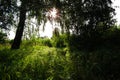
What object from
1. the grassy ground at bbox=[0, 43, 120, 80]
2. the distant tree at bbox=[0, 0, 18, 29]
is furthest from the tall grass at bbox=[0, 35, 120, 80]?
the distant tree at bbox=[0, 0, 18, 29]

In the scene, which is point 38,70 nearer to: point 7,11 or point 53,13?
point 7,11

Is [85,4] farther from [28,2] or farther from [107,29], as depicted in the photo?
[28,2]

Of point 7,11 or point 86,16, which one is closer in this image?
point 7,11

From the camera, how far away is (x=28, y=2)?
31.3 ft

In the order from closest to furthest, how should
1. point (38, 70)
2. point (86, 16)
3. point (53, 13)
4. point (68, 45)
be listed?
1. point (38, 70)
2. point (68, 45)
3. point (53, 13)
4. point (86, 16)

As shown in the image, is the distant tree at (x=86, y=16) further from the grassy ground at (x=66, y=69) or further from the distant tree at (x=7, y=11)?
the grassy ground at (x=66, y=69)

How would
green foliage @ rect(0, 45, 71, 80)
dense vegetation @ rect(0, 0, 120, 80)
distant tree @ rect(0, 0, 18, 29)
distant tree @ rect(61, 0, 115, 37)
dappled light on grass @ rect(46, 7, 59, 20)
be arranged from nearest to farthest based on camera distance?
green foliage @ rect(0, 45, 71, 80), dense vegetation @ rect(0, 0, 120, 80), distant tree @ rect(0, 0, 18, 29), dappled light on grass @ rect(46, 7, 59, 20), distant tree @ rect(61, 0, 115, 37)

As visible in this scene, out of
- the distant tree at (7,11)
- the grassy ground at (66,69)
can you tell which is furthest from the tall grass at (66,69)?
the distant tree at (7,11)

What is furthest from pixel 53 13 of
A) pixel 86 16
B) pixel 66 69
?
pixel 66 69

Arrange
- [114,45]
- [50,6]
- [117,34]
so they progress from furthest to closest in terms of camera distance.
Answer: [50,6], [117,34], [114,45]

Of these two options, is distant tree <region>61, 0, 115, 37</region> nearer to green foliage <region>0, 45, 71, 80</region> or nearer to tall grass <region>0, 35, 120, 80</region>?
tall grass <region>0, 35, 120, 80</region>

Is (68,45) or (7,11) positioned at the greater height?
(7,11)

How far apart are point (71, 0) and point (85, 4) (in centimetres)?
80

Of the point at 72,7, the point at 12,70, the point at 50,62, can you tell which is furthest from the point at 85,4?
the point at 12,70
